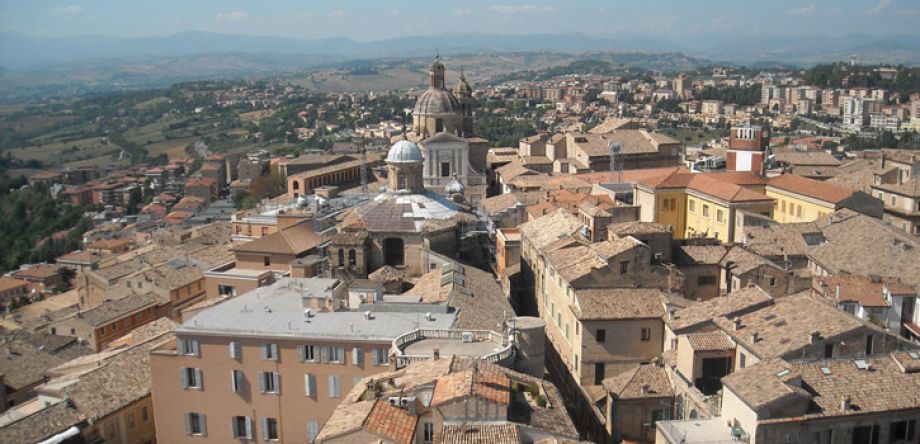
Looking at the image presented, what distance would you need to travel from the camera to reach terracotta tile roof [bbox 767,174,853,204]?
4081 centimetres

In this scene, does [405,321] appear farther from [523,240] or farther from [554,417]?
[523,240]

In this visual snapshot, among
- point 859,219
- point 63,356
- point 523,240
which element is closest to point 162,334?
point 63,356

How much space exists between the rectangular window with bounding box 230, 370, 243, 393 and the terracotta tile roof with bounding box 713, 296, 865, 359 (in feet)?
50.3

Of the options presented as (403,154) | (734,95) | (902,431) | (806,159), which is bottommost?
(902,431)

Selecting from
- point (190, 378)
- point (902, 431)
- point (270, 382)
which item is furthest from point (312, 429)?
point (902, 431)

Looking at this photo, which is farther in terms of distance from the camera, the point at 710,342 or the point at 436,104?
the point at 436,104

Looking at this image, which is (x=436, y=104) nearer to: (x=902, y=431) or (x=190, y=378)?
(x=190, y=378)

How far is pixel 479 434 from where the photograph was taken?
1808 cm

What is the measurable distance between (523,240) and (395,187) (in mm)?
7277

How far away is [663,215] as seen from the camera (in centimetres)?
4428

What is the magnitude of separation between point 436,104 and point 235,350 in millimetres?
42128

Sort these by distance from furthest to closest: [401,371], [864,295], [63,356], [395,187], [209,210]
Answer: [209,210] → [395,187] → [63,356] → [864,295] → [401,371]

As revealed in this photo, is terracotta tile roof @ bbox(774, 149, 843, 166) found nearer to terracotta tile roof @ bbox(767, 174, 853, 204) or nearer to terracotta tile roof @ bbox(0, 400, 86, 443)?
terracotta tile roof @ bbox(767, 174, 853, 204)

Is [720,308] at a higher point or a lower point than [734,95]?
lower
